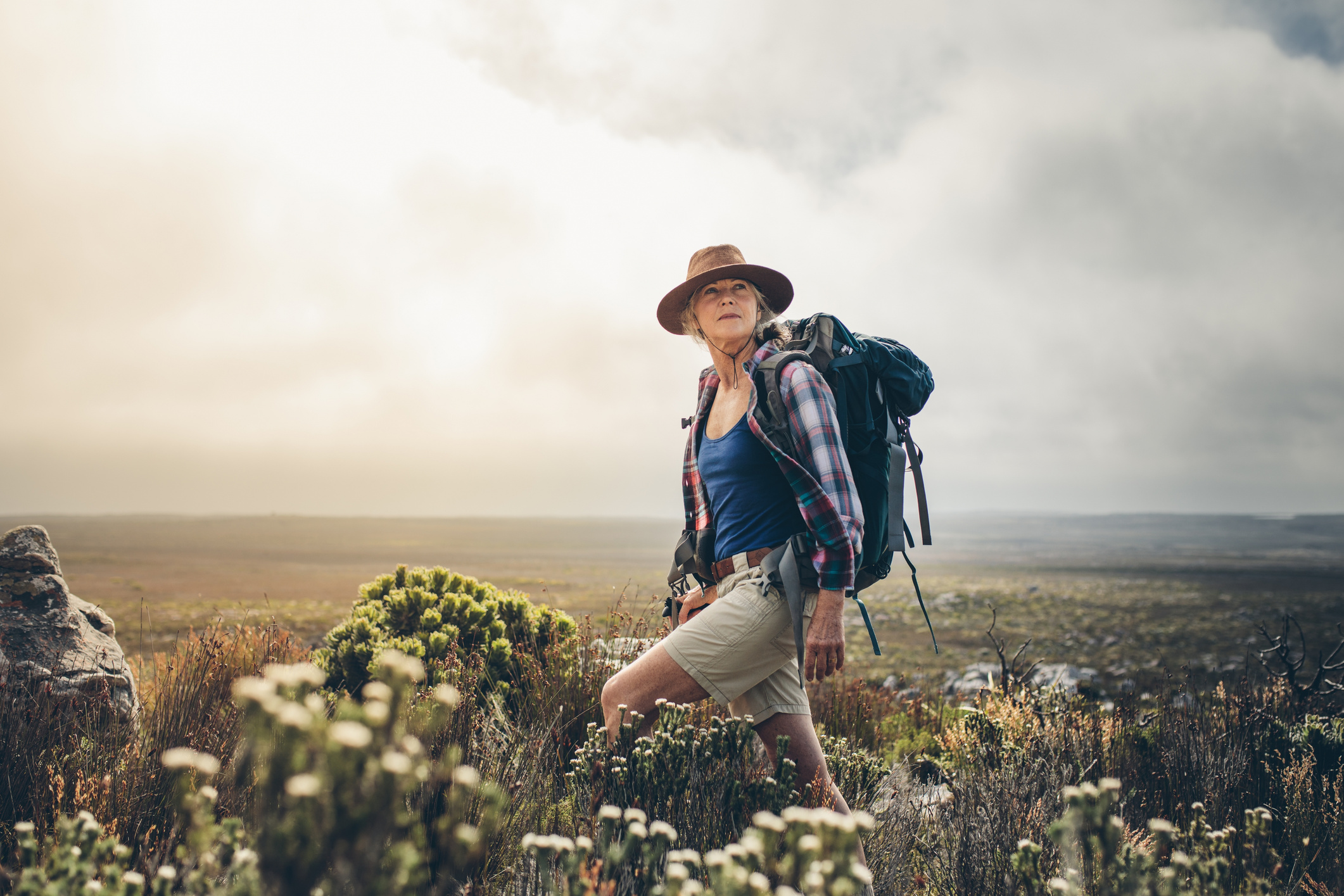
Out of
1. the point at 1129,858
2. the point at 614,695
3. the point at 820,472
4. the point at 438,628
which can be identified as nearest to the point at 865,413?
the point at 820,472

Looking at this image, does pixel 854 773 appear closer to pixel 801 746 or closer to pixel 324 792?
A: pixel 801 746

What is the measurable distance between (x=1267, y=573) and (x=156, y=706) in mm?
109688

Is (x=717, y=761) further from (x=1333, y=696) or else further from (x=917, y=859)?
(x=1333, y=696)

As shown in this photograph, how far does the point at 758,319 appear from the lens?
A: 336 cm

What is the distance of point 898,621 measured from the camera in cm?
3462

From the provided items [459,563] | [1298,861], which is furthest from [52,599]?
[459,563]

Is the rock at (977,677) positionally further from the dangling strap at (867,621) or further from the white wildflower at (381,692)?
the white wildflower at (381,692)

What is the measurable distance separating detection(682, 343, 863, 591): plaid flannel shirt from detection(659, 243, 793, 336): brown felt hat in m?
0.59

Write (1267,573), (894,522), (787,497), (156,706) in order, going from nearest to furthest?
(787,497)
(894,522)
(156,706)
(1267,573)

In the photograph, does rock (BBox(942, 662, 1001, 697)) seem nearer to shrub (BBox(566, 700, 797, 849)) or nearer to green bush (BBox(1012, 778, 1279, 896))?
shrub (BBox(566, 700, 797, 849))

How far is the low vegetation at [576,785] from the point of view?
1.04 m

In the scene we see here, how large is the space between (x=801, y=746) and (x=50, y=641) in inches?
174

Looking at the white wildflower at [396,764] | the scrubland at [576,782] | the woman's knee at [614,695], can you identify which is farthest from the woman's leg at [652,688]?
the white wildflower at [396,764]

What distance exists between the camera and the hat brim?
325 cm
